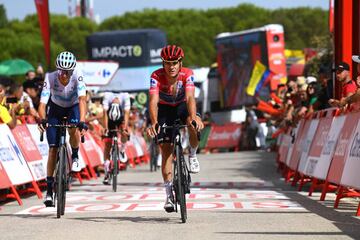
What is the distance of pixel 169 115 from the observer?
39.7 feet

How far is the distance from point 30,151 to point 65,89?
4.29 metres

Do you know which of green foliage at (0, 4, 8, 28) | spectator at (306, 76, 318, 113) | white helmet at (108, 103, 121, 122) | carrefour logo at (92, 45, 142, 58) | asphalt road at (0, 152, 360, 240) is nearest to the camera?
asphalt road at (0, 152, 360, 240)

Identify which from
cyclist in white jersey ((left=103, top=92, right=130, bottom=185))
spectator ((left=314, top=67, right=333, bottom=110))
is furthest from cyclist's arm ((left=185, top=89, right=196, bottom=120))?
spectator ((left=314, top=67, right=333, bottom=110))

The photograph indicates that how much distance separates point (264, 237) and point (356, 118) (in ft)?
12.6

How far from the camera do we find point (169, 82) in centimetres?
1202

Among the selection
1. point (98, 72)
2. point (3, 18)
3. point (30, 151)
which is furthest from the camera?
point (3, 18)

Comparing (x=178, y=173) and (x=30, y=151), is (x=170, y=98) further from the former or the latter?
(x=30, y=151)

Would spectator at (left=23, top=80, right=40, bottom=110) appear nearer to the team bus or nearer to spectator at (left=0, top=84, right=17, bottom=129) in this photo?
spectator at (left=0, top=84, right=17, bottom=129)

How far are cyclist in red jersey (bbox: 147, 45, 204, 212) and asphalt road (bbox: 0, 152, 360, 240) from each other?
68cm

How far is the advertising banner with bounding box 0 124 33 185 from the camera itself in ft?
49.7

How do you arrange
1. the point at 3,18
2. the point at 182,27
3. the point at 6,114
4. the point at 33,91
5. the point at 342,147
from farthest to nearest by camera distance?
the point at 182,27
the point at 3,18
the point at 33,91
the point at 6,114
the point at 342,147

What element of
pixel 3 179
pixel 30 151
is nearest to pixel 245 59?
pixel 30 151

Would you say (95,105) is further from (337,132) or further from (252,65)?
(252,65)

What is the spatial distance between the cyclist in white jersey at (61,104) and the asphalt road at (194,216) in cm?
65
